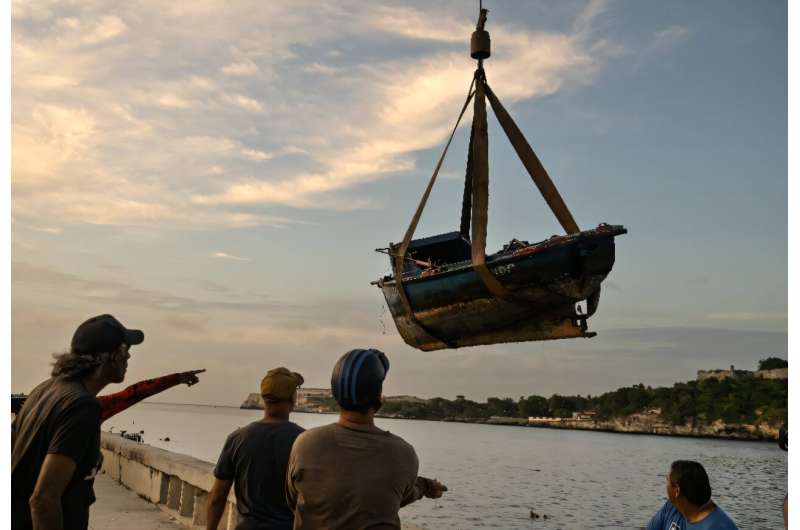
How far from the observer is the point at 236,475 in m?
4.74

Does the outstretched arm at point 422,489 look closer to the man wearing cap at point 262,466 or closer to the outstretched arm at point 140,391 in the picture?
the man wearing cap at point 262,466

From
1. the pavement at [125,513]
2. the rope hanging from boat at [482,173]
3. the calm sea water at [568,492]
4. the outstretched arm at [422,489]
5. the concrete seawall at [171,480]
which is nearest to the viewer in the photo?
the outstretched arm at [422,489]

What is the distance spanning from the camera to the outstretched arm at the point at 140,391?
15.0 feet

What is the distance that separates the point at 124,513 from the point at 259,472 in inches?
265

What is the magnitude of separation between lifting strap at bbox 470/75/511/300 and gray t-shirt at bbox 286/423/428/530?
9767 millimetres

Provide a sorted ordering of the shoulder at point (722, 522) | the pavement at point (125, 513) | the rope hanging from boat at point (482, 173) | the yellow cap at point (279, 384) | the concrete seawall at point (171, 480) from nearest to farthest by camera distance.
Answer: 1. the shoulder at point (722, 522)
2. the yellow cap at point (279, 384)
3. the concrete seawall at point (171, 480)
4. the pavement at point (125, 513)
5. the rope hanging from boat at point (482, 173)

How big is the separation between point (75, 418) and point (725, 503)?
85.9 m

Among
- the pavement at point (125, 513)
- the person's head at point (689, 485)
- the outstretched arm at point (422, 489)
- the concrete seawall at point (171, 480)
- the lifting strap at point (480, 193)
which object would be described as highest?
the lifting strap at point (480, 193)

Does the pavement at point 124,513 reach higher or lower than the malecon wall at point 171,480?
lower

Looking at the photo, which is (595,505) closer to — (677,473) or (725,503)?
(725,503)

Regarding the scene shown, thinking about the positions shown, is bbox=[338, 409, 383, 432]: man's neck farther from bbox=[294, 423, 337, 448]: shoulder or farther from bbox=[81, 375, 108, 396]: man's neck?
bbox=[81, 375, 108, 396]: man's neck

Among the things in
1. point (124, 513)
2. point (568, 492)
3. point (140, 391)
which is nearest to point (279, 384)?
point (140, 391)

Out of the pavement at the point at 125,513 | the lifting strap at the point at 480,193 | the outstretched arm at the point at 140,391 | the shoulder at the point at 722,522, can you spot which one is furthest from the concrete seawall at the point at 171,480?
the lifting strap at the point at 480,193

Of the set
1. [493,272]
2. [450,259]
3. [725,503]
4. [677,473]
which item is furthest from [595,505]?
[677,473]
